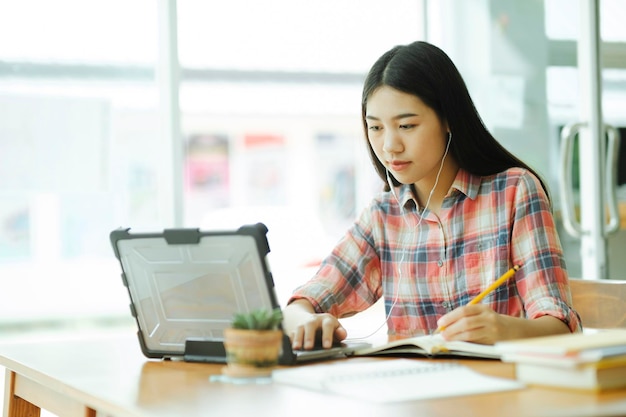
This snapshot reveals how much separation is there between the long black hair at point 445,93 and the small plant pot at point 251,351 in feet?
2.32

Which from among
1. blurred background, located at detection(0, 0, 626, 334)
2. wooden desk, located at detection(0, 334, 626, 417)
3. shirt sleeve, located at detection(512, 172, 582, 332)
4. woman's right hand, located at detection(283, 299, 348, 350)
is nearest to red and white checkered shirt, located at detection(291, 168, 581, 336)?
shirt sleeve, located at detection(512, 172, 582, 332)

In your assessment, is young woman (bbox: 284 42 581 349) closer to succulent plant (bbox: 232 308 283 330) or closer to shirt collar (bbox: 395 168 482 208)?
shirt collar (bbox: 395 168 482 208)

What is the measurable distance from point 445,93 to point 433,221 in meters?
0.25

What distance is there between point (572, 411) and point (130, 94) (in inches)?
113

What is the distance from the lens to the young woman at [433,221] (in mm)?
1719

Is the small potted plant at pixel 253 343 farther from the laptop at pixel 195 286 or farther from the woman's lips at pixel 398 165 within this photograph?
the woman's lips at pixel 398 165

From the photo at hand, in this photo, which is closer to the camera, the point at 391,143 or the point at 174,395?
the point at 174,395

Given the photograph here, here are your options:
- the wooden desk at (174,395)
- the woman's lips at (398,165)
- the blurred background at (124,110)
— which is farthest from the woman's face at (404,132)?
the blurred background at (124,110)

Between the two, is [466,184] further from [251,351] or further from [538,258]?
[251,351]

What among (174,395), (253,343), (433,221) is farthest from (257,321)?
(433,221)

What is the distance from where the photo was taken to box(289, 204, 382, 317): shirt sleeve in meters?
1.84

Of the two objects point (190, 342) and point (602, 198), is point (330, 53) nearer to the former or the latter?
point (602, 198)

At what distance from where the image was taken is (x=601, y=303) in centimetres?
184

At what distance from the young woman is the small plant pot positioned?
382mm
